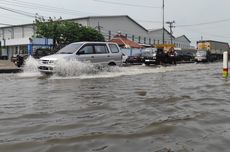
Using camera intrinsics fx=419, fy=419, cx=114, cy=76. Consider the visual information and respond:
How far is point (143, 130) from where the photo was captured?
237 inches

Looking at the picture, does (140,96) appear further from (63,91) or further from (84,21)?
(84,21)

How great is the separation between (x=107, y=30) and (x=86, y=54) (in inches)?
2355

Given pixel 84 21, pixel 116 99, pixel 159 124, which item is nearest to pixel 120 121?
pixel 159 124

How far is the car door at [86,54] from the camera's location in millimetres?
17391

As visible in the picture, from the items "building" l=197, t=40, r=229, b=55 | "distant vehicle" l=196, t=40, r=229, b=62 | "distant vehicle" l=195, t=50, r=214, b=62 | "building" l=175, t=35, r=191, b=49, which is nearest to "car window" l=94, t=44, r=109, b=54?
"distant vehicle" l=195, t=50, r=214, b=62

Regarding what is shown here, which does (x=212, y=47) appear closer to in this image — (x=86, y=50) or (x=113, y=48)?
(x=113, y=48)

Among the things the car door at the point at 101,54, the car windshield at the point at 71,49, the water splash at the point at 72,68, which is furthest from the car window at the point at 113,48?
the water splash at the point at 72,68

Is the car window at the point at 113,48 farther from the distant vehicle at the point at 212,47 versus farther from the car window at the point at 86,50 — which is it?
the distant vehicle at the point at 212,47

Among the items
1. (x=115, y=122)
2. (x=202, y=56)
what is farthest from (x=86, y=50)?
(x=202, y=56)

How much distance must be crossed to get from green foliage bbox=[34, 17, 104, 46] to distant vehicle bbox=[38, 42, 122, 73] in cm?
2984

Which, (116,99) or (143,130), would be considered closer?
(143,130)

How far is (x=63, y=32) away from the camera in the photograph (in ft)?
164

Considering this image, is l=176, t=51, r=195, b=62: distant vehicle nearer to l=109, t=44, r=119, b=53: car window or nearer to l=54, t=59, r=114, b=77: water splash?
l=109, t=44, r=119, b=53: car window

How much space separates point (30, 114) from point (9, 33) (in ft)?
279
